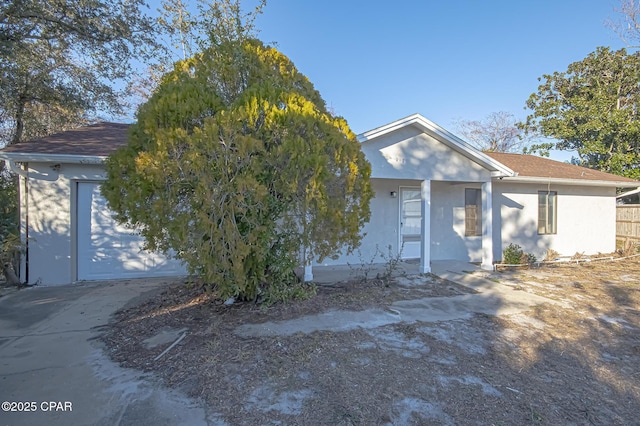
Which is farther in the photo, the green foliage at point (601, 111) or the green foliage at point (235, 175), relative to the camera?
the green foliage at point (601, 111)

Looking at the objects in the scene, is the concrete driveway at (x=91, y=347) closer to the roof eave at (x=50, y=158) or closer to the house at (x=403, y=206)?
the house at (x=403, y=206)

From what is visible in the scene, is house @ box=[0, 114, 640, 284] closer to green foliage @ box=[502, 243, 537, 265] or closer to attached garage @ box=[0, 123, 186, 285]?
attached garage @ box=[0, 123, 186, 285]

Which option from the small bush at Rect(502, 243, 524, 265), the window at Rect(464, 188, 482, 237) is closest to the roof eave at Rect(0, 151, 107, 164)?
the window at Rect(464, 188, 482, 237)

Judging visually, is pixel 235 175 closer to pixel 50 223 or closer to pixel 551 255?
pixel 50 223

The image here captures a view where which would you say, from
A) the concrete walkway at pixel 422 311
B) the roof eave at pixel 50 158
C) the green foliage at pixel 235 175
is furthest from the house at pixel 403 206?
the green foliage at pixel 235 175

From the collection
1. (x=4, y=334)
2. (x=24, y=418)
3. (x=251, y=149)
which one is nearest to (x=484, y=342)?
(x=251, y=149)

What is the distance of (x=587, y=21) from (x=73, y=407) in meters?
17.1

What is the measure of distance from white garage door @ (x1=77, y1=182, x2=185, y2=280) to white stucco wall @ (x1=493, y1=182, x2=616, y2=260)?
9969mm

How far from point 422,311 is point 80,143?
836 cm

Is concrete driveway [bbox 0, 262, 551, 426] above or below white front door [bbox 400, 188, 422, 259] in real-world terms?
below

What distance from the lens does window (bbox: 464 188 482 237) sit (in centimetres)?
1023

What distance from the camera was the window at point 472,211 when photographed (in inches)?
403

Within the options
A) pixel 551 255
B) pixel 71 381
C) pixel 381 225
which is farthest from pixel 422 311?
pixel 551 255

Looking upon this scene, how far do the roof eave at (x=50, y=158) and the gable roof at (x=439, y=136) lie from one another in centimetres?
573
